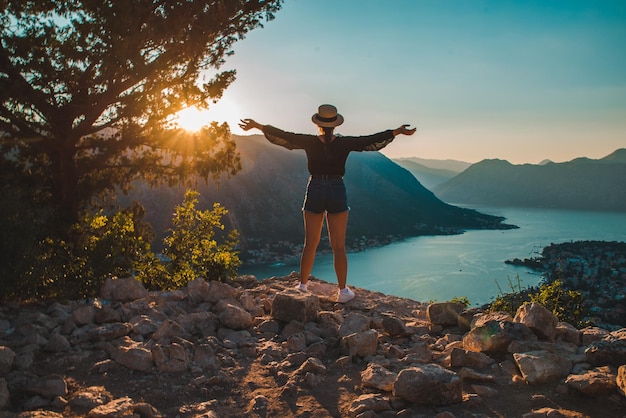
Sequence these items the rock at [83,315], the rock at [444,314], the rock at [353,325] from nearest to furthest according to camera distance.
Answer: the rock at [83,315] → the rock at [353,325] → the rock at [444,314]

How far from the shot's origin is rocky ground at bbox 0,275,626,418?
312 centimetres

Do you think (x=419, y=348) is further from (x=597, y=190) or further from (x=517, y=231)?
(x=597, y=190)

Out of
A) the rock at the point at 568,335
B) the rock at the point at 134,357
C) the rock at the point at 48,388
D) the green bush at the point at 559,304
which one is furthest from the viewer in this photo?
the green bush at the point at 559,304

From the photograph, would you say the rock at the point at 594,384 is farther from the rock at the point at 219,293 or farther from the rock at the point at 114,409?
the rock at the point at 219,293

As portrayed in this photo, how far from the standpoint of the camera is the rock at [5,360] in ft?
11.3

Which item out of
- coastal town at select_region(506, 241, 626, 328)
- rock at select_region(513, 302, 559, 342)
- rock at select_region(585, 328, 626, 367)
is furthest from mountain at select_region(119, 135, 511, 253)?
rock at select_region(585, 328, 626, 367)

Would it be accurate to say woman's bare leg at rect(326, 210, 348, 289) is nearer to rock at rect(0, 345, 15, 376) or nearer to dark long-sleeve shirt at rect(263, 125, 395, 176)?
dark long-sleeve shirt at rect(263, 125, 395, 176)

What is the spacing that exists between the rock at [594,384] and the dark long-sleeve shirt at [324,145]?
3345 millimetres

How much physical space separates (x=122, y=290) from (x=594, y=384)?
473cm

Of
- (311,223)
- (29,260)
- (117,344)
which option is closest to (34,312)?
(29,260)

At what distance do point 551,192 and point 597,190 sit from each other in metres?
16.2

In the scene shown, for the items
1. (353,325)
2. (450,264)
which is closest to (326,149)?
(353,325)

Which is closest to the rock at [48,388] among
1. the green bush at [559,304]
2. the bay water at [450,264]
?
the green bush at [559,304]

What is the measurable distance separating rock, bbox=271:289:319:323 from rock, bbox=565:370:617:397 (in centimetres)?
259
